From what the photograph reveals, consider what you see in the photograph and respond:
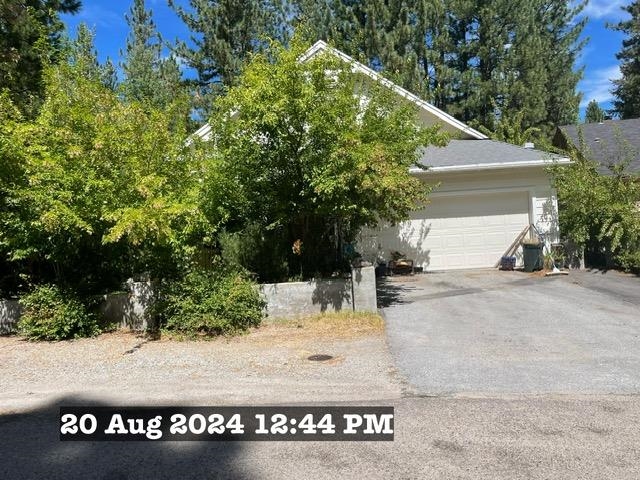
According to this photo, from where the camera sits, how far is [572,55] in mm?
30141

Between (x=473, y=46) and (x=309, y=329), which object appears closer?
(x=309, y=329)

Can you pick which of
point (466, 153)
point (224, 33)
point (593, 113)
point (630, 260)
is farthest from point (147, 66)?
point (593, 113)

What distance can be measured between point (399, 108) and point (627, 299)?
18.4ft

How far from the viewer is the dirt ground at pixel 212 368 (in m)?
5.45

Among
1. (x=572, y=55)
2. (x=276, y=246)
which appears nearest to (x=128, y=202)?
(x=276, y=246)

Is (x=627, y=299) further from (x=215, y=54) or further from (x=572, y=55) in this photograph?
(x=572, y=55)

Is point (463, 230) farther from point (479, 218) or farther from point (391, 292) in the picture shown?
Answer: point (391, 292)

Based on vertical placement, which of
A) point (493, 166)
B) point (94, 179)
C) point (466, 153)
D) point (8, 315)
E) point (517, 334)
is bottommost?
point (517, 334)

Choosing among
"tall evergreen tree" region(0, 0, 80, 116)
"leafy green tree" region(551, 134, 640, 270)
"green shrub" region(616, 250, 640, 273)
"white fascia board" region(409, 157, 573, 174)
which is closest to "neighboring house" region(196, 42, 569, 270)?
"white fascia board" region(409, 157, 573, 174)

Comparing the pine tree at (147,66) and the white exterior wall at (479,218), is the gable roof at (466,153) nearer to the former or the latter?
the white exterior wall at (479,218)

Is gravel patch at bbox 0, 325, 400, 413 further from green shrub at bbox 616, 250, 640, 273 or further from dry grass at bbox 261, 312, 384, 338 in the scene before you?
green shrub at bbox 616, 250, 640, 273

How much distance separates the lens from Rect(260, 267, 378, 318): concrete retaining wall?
8.99 m

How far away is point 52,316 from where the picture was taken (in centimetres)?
851

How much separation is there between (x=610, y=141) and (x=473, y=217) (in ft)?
22.9
